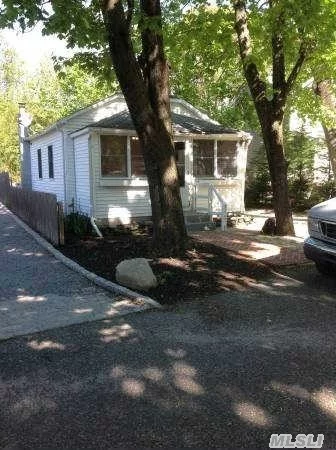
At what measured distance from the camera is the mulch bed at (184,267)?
725cm

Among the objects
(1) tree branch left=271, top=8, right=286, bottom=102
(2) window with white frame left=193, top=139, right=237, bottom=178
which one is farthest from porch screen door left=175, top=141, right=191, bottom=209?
(1) tree branch left=271, top=8, right=286, bottom=102

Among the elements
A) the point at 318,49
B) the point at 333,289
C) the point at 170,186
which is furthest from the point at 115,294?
the point at 318,49

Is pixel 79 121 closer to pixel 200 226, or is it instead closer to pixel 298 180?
pixel 200 226

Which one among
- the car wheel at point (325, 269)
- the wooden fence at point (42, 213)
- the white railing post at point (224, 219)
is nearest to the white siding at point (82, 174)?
the wooden fence at point (42, 213)

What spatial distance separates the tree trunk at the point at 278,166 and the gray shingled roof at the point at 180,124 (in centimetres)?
346

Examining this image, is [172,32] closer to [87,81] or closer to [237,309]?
[237,309]

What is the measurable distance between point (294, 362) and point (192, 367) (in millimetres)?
987

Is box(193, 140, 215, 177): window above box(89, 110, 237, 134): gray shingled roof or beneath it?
beneath

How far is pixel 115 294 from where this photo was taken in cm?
716

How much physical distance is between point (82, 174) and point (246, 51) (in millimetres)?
6255

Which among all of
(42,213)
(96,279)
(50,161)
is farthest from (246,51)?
(50,161)

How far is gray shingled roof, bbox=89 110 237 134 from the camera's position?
46.5 feet

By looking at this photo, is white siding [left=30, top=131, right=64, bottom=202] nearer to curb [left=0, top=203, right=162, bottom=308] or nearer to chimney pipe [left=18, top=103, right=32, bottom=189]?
chimney pipe [left=18, top=103, right=32, bottom=189]

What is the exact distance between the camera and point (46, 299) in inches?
280
